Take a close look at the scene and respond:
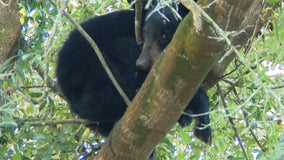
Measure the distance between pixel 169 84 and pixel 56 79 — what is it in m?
1.47

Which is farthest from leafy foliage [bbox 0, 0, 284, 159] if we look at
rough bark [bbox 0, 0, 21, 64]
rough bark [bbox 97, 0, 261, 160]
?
rough bark [bbox 97, 0, 261, 160]

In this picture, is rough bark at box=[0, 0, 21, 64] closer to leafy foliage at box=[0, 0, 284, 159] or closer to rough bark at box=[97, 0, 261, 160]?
leafy foliage at box=[0, 0, 284, 159]

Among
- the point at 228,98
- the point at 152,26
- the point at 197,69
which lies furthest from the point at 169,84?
the point at 228,98

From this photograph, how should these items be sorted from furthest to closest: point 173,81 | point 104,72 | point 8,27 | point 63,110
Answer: point 63,110
point 104,72
point 8,27
point 173,81

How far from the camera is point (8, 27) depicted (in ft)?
10.4

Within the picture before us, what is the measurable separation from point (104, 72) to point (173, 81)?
4.16 ft

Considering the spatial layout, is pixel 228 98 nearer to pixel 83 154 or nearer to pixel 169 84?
pixel 83 154


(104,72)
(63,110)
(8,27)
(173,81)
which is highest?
(8,27)

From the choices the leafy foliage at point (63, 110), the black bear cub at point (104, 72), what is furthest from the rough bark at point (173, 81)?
the black bear cub at point (104, 72)

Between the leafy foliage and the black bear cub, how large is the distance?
109mm

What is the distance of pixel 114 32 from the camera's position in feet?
13.0

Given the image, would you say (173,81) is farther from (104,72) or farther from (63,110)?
(63,110)

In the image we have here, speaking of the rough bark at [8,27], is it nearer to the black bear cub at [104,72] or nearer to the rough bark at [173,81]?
the black bear cub at [104,72]

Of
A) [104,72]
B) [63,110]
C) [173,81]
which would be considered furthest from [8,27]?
[173,81]
